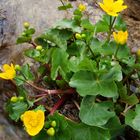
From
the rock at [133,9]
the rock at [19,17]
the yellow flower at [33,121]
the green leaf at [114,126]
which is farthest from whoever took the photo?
the rock at [133,9]

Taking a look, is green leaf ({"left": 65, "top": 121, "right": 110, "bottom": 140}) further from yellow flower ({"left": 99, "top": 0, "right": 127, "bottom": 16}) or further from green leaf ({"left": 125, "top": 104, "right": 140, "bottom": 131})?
yellow flower ({"left": 99, "top": 0, "right": 127, "bottom": 16})

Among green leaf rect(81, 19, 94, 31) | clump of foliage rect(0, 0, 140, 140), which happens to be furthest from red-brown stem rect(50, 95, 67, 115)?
green leaf rect(81, 19, 94, 31)

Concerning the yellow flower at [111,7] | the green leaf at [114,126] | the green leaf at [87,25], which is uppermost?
the yellow flower at [111,7]

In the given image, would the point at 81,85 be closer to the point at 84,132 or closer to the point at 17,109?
the point at 84,132

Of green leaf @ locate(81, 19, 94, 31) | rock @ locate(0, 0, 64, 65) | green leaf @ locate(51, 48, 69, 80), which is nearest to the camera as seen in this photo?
green leaf @ locate(51, 48, 69, 80)

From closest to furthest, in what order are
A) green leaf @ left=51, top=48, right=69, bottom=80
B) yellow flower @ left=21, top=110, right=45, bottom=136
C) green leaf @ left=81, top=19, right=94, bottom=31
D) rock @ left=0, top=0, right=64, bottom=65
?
yellow flower @ left=21, top=110, right=45, bottom=136, green leaf @ left=51, top=48, right=69, bottom=80, green leaf @ left=81, top=19, right=94, bottom=31, rock @ left=0, top=0, right=64, bottom=65

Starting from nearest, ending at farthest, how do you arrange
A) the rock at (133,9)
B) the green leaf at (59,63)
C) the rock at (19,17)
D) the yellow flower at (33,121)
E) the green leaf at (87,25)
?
the yellow flower at (33,121)
the green leaf at (59,63)
the green leaf at (87,25)
the rock at (19,17)
the rock at (133,9)

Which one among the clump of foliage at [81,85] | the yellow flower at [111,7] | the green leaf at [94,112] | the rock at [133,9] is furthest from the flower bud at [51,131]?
the rock at [133,9]

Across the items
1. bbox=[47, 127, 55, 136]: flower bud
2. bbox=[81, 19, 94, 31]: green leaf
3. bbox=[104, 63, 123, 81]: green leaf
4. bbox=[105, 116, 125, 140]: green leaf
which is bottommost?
bbox=[105, 116, 125, 140]: green leaf

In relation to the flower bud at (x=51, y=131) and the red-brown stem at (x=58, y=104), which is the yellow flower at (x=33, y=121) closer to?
the flower bud at (x=51, y=131)
